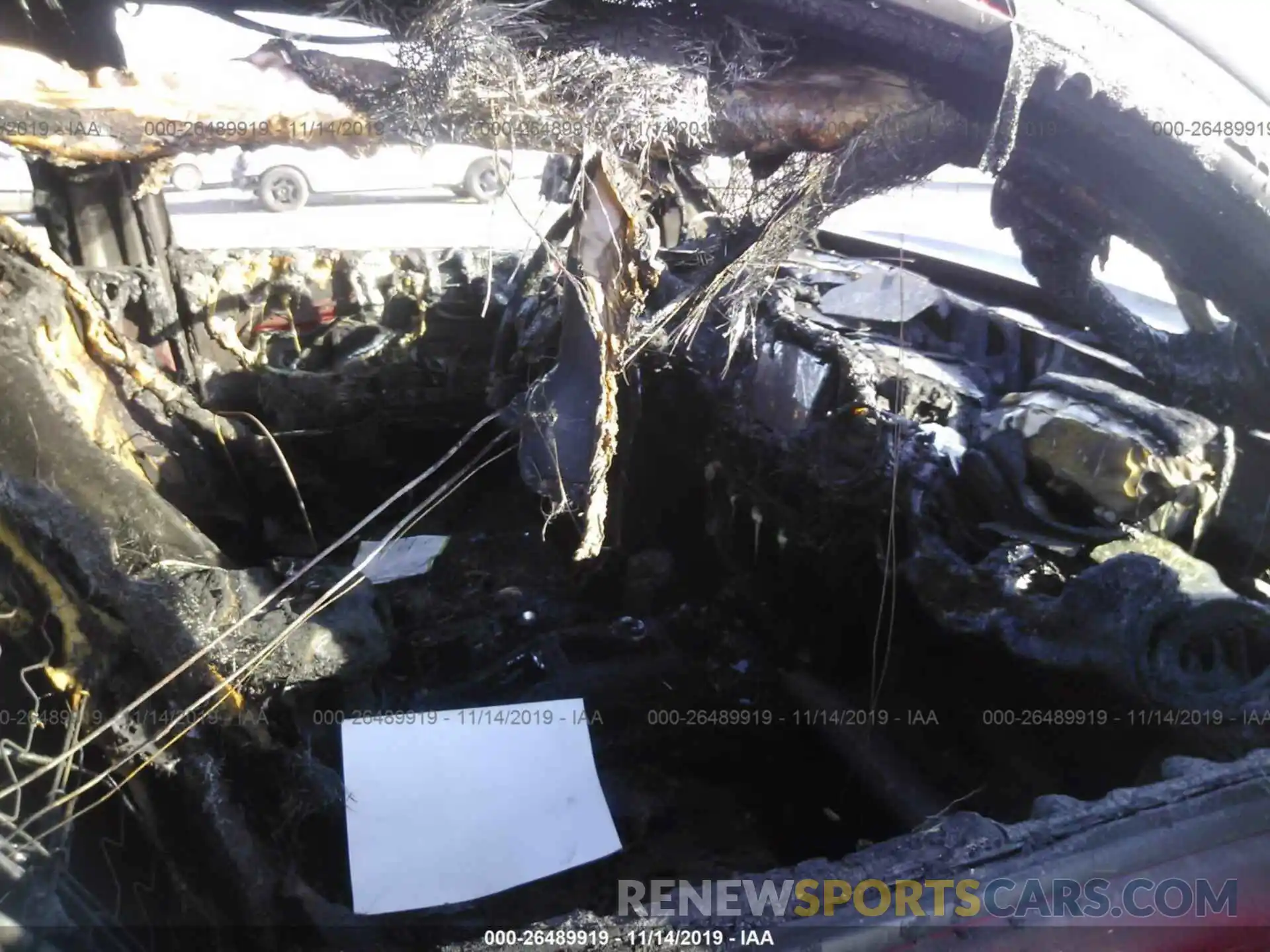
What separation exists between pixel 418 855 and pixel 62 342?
147 cm

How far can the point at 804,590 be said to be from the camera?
288 cm

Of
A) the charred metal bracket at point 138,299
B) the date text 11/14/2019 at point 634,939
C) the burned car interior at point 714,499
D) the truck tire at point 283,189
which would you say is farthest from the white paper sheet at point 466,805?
the truck tire at point 283,189

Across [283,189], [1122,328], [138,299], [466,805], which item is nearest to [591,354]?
[466,805]

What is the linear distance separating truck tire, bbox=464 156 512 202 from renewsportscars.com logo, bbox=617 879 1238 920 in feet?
4.08

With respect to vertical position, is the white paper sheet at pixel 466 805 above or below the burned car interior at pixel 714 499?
below

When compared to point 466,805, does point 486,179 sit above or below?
above

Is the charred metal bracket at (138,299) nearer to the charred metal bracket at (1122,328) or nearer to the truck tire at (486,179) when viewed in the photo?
the truck tire at (486,179)

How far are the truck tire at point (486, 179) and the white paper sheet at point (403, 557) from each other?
4.31 ft

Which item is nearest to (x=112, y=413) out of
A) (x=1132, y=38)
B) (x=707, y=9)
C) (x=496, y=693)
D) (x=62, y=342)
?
(x=62, y=342)

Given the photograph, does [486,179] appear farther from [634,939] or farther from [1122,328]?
[634,939]

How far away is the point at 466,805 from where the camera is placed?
220 cm

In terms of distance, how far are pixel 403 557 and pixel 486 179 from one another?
2.17 meters

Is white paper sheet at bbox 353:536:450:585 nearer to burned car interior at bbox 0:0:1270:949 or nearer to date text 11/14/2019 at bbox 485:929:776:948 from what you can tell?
burned car interior at bbox 0:0:1270:949

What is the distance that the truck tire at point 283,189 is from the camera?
1034cm
